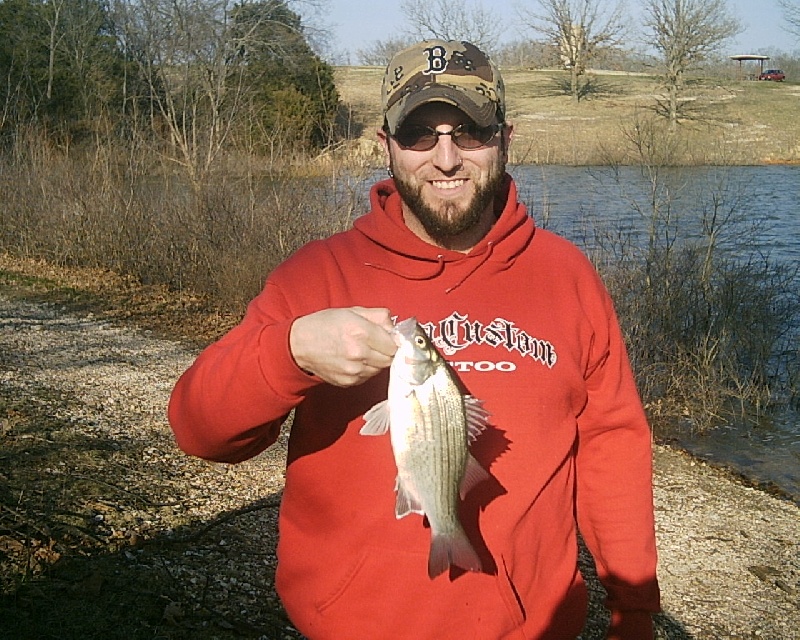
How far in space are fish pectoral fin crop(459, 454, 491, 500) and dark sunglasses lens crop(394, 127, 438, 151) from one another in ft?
3.07

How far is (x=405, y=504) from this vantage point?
1948mm

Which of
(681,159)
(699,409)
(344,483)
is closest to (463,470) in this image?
(344,483)

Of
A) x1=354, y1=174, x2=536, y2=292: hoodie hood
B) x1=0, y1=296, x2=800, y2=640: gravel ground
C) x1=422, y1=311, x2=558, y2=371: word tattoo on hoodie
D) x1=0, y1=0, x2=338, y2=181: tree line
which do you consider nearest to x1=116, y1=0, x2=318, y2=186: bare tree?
x1=0, y1=0, x2=338, y2=181: tree line

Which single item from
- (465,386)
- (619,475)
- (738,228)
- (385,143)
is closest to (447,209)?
(385,143)

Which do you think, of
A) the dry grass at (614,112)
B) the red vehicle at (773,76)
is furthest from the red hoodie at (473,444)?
the red vehicle at (773,76)

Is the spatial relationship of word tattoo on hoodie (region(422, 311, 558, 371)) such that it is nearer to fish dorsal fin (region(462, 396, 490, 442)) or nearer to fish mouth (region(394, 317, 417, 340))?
fish dorsal fin (region(462, 396, 490, 442))

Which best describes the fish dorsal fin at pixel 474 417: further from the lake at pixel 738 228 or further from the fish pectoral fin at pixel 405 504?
the lake at pixel 738 228

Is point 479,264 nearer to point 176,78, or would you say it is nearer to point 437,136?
point 437,136

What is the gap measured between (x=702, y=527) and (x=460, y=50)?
513cm

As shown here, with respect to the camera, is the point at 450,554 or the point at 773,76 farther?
the point at 773,76

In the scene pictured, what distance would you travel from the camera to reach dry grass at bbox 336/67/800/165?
31422 mm

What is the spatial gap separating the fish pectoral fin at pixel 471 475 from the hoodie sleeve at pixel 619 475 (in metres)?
0.51

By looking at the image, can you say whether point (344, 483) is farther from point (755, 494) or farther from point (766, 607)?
point (755, 494)

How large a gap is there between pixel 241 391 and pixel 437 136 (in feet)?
3.20
